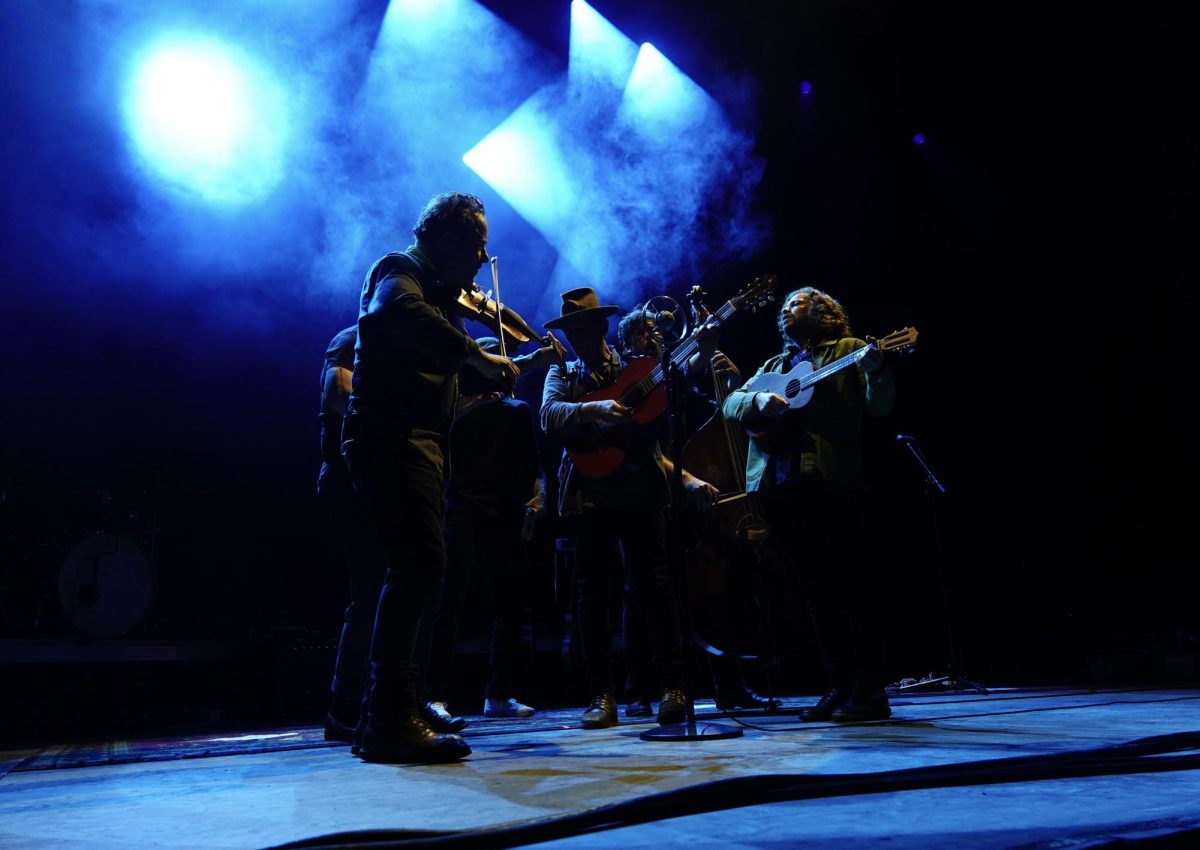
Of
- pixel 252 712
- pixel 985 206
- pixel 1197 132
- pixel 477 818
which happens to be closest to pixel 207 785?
pixel 477 818

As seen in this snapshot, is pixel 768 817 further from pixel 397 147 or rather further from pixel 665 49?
pixel 665 49

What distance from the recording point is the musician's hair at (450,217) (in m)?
2.68

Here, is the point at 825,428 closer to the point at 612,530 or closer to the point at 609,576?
the point at 612,530

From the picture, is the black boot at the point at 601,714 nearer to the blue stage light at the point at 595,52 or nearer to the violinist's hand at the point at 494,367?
the violinist's hand at the point at 494,367

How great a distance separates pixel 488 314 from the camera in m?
3.14

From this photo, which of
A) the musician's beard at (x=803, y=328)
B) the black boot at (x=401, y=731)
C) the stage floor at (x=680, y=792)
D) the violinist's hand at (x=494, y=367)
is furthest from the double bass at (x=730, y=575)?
the black boot at (x=401, y=731)

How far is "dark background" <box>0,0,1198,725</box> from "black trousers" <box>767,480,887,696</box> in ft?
9.90

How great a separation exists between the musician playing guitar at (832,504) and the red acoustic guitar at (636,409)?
0.37 meters

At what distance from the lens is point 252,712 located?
5.46 metres

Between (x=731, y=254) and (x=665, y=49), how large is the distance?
1.92 meters

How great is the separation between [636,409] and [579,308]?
24.4 inches

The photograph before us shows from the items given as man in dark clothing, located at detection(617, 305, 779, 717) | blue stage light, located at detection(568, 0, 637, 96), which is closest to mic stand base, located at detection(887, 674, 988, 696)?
man in dark clothing, located at detection(617, 305, 779, 717)

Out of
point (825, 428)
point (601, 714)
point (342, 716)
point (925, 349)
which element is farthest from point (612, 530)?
point (925, 349)

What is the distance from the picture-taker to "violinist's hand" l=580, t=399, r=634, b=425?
341 cm
